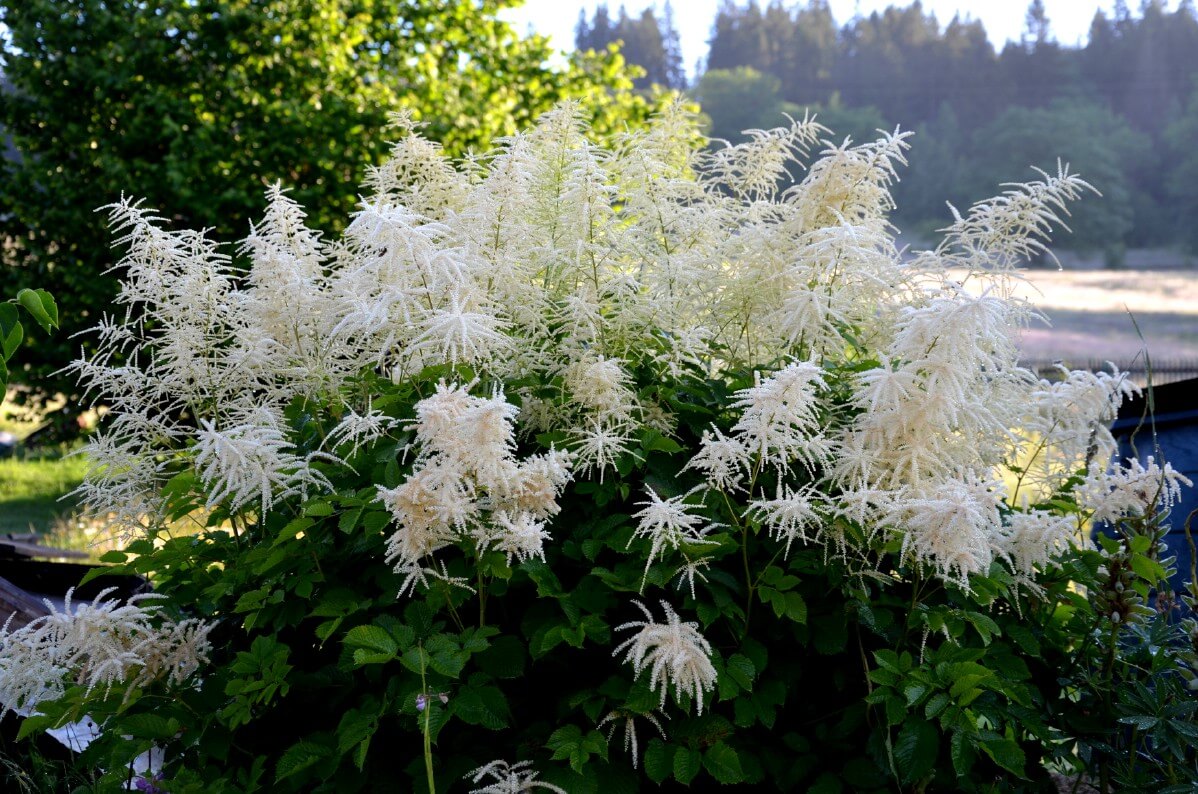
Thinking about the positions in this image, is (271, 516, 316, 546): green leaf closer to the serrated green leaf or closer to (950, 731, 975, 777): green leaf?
the serrated green leaf

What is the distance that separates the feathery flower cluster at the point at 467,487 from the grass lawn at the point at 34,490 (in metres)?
7.32

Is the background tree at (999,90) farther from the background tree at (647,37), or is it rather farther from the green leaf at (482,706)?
the green leaf at (482,706)

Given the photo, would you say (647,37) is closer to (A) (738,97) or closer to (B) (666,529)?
(A) (738,97)

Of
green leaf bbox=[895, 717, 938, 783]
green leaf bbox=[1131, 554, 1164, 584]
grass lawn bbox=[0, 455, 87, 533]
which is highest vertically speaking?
green leaf bbox=[1131, 554, 1164, 584]

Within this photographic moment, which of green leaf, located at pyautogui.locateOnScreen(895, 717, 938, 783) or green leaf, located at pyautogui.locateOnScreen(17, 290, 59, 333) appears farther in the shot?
green leaf, located at pyautogui.locateOnScreen(17, 290, 59, 333)

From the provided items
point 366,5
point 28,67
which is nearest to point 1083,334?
point 366,5

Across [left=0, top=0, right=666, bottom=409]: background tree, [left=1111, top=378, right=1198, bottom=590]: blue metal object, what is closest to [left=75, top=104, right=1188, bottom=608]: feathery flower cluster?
[left=1111, top=378, right=1198, bottom=590]: blue metal object

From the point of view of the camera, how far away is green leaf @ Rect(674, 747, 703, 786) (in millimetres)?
1928

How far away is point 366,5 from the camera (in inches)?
396

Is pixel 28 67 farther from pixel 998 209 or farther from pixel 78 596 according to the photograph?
pixel 998 209

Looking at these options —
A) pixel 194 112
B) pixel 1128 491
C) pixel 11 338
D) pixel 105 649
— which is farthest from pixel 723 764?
pixel 194 112

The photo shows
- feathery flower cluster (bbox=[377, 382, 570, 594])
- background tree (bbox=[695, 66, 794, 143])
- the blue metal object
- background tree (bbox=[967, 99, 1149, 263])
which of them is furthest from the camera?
background tree (bbox=[967, 99, 1149, 263])

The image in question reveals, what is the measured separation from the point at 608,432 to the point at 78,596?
10.4 ft

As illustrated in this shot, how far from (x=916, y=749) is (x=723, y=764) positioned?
360mm
